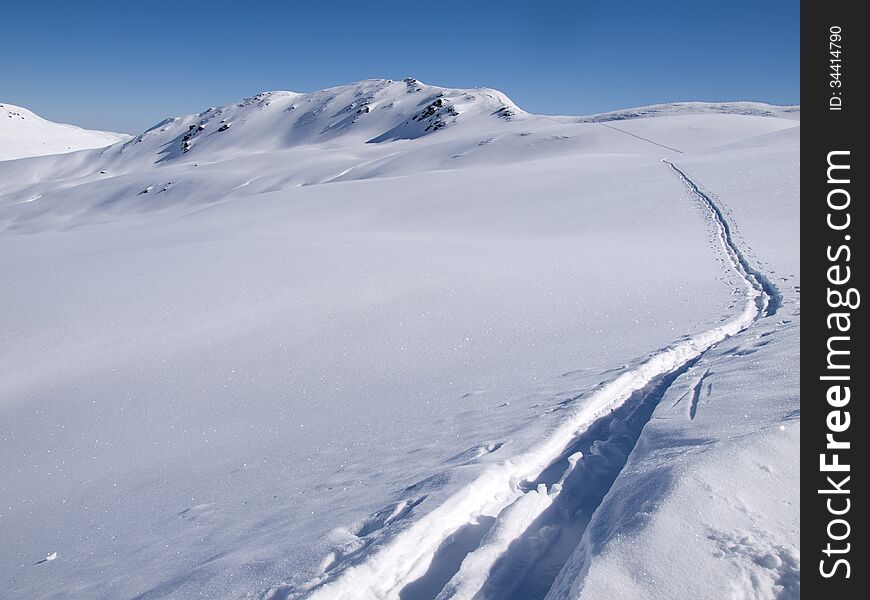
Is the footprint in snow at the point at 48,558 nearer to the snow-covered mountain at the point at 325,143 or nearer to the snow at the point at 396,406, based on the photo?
the snow at the point at 396,406

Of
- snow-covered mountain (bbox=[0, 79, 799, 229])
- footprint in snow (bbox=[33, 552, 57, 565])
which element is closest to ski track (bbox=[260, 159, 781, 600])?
footprint in snow (bbox=[33, 552, 57, 565])

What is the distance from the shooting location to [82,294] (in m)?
11.1

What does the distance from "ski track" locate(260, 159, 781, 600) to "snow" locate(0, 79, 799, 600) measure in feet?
0.06

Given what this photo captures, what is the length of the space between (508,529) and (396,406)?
3095mm

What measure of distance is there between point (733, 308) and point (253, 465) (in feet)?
26.0

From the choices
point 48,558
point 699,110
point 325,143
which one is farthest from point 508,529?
point 325,143

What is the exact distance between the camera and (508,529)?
357 cm

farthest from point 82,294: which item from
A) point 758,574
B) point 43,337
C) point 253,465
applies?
point 758,574

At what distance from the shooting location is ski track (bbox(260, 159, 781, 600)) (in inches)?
123

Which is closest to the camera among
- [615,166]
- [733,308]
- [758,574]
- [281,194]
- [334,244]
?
[758,574]

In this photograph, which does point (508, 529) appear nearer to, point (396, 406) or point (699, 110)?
point (396, 406)

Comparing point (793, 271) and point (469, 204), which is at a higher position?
point (469, 204)
